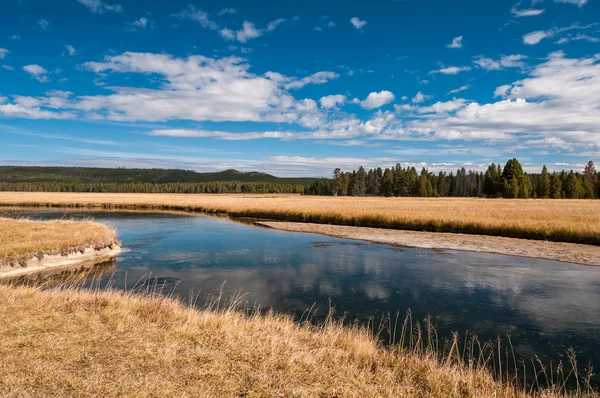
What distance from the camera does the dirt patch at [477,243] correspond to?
74.4ft

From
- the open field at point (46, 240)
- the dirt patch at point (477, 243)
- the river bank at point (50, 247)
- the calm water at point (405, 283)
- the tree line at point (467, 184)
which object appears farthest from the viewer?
the tree line at point (467, 184)

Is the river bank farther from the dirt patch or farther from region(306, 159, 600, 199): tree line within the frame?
region(306, 159, 600, 199): tree line

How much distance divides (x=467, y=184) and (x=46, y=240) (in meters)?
144

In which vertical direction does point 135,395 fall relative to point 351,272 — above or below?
above

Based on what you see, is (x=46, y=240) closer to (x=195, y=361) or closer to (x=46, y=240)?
(x=46, y=240)

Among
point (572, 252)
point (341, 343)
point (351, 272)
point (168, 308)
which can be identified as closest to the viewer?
point (341, 343)

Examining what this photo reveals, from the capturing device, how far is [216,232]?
114 ft

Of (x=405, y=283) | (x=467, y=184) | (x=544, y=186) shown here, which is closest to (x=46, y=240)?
(x=405, y=283)

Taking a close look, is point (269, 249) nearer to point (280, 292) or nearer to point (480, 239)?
point (280, 292)

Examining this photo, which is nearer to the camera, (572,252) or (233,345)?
(233,345)

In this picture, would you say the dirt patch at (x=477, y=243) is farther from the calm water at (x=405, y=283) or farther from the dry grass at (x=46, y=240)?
the dry grass at (x=46, y=240)

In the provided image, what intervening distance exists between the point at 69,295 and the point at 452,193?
5603 inches

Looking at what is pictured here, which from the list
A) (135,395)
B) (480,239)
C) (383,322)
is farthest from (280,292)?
(480,239)

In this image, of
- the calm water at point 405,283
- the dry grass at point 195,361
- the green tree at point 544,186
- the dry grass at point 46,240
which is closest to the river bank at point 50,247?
the dry grass at point 46,240
